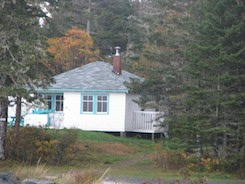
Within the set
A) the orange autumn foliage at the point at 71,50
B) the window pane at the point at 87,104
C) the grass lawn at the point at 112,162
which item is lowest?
the grass lawn at the point at 112,162

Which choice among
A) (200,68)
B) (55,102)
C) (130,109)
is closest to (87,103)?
(55,102)

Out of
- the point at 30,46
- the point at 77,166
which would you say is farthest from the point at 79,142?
the point at 30,46

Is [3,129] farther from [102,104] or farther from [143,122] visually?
[143,122]

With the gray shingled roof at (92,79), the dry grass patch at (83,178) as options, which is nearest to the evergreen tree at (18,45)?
the dry grass patch at (83,178)

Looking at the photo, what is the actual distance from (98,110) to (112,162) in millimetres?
11148

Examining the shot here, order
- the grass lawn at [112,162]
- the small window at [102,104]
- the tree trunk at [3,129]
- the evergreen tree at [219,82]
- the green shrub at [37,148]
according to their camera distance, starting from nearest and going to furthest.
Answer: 1. the grass lawn at [112,162]
2. the evergreen tree at [219,82]
3. the tree trunk at [3,129]
4. the green shrub at [37,148]
5. the small window at [102,104]

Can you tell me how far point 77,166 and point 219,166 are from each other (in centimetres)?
584

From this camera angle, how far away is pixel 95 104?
126ft

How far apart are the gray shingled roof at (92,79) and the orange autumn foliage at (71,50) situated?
27.7 feet

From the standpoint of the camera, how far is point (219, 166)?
2316 cm

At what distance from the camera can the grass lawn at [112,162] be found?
2136cm

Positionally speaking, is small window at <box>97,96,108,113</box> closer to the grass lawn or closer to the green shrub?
the grass lawn

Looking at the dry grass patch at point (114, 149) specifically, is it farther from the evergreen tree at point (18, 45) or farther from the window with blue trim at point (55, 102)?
the evergreen tree at point (18, 45)

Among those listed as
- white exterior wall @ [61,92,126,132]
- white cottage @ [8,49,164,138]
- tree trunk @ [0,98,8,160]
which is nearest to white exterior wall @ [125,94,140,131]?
white cottage @ [8,49,164,138]
